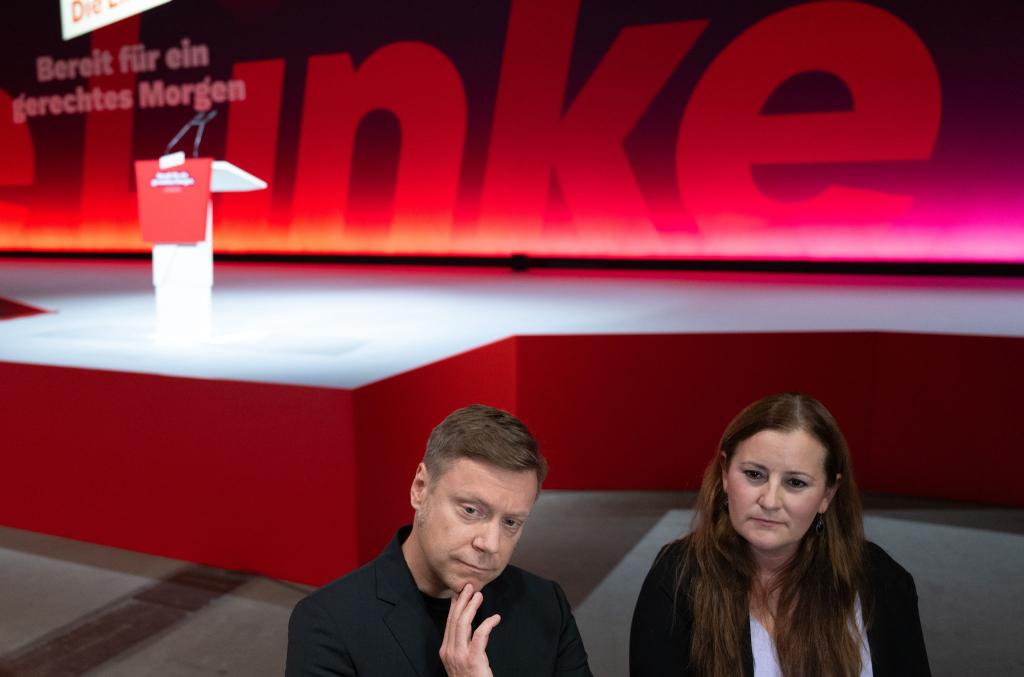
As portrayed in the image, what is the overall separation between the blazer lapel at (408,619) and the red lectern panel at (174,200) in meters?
2.48

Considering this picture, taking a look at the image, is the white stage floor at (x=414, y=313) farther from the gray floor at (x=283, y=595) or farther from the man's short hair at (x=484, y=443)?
the man's short hair at (x=484, y=443)

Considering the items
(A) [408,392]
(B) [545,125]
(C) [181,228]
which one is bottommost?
(A) [408,392]

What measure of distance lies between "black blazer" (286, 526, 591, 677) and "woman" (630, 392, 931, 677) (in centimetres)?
29

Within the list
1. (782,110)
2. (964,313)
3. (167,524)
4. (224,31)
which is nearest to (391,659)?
(167,524)

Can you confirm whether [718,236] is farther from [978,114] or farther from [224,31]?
[224,31]

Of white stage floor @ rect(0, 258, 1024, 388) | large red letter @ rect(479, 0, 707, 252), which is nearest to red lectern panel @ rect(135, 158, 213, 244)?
white stage floor @ rect(0, 258, 1024, 388)

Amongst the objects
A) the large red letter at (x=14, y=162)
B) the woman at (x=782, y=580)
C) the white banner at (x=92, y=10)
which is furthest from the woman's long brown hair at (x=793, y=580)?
the large red letter at (x=14, y=162)

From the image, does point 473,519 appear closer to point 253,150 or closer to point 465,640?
point 465,640

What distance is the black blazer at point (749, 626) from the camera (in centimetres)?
144

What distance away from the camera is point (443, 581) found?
120 centimetres

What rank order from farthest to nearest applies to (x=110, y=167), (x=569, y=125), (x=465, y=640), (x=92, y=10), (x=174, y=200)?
(x=110, y=167), (x=569, y=125), (x=92, y=10), (x=174, y=200), (x=465, y=640)

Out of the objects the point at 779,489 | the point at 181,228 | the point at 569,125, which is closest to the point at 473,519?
the point at 779,489

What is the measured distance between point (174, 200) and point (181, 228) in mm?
103

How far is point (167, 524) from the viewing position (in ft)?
9.52
